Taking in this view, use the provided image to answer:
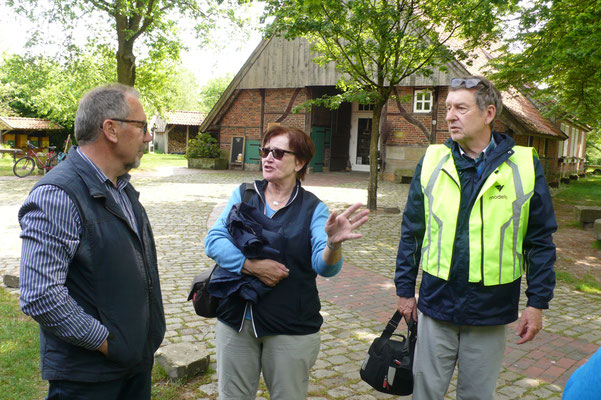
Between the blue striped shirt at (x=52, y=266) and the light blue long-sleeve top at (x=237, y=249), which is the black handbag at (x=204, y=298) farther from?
the blue striped shirt at (x=52, y=266)

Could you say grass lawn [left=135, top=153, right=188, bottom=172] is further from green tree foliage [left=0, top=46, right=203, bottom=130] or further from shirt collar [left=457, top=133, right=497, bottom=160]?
shirt collar [left=457, top=133, right=497, bottom=160]

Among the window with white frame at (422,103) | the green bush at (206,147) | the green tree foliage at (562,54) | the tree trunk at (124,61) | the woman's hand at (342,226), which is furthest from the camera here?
the green bush at (206,147)

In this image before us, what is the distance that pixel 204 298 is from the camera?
258cm

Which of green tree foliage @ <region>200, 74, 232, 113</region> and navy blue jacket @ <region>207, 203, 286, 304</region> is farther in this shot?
green tree foliage @ <region>200, 74, 232, 113</region>

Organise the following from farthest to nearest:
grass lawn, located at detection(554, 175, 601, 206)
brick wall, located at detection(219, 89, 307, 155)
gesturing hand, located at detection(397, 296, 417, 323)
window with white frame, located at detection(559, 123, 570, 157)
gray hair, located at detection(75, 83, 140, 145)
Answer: window with white frame, located at detection(559, 123, 570, 157), brick wall, located at detection(219, 89, 307, 155), grass lawn, located at detection(554, 175, 601, 206), gesturing hand, located at detection(397, 296, 417, 323), gray hair, located at detection(75, 83, 140, 145)

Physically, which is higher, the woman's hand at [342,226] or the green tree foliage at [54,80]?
the green tree foliage at [54,80]

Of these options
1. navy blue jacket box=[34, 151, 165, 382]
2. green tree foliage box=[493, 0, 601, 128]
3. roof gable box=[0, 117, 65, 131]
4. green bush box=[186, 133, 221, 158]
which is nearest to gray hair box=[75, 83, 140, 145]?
navy blue jacket box=[34, 151, 165, 382]

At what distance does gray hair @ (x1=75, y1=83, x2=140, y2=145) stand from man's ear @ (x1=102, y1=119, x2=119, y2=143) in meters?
0.02

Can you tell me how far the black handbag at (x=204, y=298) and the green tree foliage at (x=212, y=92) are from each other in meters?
66.3

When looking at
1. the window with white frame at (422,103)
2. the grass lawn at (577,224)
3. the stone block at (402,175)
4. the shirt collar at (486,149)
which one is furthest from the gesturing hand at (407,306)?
the window with white frame at (422,103)

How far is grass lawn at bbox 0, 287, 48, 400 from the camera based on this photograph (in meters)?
3.58

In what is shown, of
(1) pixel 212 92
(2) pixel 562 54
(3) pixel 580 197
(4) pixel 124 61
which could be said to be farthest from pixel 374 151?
(1) pixel 212 92

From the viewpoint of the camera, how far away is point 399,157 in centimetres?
2103

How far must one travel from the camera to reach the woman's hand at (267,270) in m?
2.43
